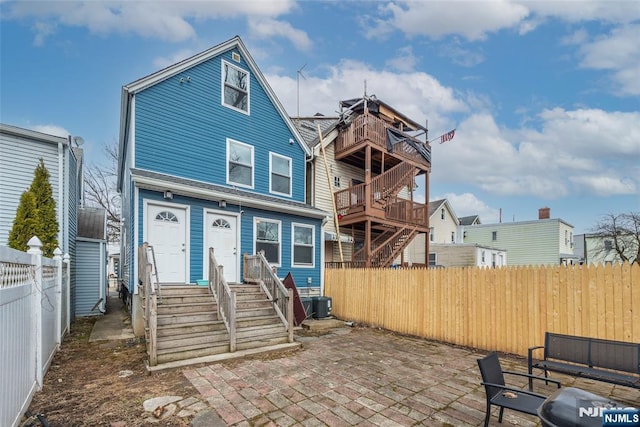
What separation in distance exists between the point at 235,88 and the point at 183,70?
181 centimetres

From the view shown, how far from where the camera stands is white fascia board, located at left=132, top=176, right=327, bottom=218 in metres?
8.05

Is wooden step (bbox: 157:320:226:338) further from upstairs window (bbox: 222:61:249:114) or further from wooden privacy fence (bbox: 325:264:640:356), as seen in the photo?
upstairs window (bbox: 222:61:249:114)

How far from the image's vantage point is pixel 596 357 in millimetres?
4492

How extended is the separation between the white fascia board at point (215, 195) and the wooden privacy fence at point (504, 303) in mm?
3063

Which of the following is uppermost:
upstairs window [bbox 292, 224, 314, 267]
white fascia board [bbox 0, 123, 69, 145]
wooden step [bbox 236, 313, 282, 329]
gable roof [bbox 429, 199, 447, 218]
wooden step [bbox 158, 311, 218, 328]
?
white fascia board [bbox 0, 123, 69, 145]

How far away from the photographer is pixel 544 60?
1148 cm

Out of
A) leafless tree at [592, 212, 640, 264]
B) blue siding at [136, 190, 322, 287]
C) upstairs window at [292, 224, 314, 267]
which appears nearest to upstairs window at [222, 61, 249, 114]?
blue siding at [136, 190, 322, 287]

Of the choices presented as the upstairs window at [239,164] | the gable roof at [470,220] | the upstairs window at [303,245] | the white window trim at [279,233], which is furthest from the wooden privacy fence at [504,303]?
the gable roof at [470,220]

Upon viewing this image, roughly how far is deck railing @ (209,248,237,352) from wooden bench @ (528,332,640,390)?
17.0 feet

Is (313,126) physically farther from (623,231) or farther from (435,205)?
(623,231)

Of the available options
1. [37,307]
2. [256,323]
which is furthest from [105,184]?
[37,307]

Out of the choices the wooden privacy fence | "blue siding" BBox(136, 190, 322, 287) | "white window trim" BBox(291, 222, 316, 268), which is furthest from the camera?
"white window trim" BBox(291, 222, 316, 268)

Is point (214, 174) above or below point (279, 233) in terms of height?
above

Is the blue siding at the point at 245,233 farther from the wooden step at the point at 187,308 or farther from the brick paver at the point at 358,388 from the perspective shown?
the brick paver at the point at 358,388
